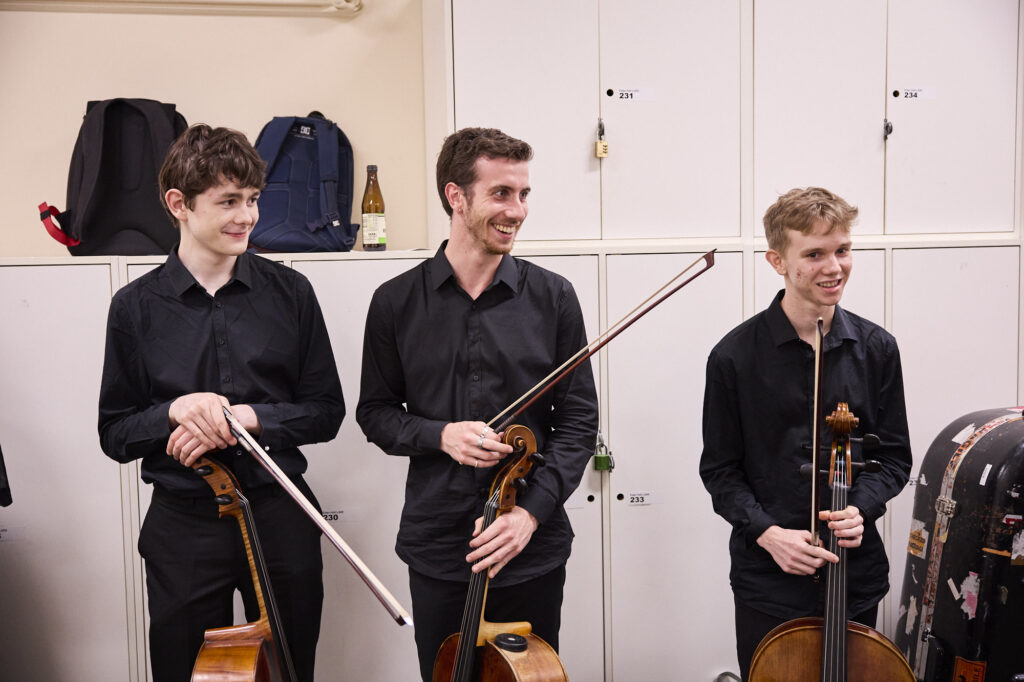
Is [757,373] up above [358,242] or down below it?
below

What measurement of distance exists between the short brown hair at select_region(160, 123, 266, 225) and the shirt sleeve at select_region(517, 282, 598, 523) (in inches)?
30.0

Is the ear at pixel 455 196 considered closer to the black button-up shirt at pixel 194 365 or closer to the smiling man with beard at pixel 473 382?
the smiling man with beard at pixel 473 382

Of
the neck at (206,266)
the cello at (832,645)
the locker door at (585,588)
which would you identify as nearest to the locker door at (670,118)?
the locker door at (585,588)

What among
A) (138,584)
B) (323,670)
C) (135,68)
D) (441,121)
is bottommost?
(323,670)

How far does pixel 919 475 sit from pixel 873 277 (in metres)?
0.64

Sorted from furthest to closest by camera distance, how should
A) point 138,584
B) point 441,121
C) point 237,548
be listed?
1. point 441,121
2. point 138,584
3. point 237,548

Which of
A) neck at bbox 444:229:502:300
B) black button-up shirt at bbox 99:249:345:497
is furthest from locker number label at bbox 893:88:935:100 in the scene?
black button-up shirt at bbox 99:249:345:497

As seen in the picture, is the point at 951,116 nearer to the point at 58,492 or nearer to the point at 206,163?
the point at 206,163

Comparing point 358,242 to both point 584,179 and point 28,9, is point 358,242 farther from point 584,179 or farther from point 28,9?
point 28,9

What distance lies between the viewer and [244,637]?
5.05ft

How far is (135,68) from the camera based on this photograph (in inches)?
111

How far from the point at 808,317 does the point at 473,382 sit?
75 centimetres

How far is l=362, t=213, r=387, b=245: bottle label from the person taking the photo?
2508mm

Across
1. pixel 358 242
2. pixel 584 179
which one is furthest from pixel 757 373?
pixel 358 242
